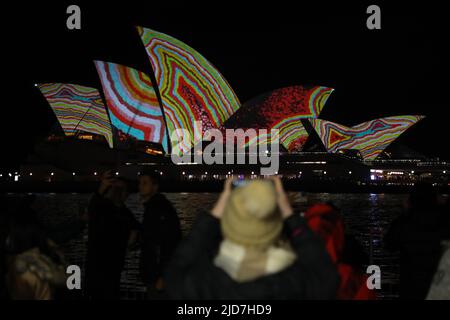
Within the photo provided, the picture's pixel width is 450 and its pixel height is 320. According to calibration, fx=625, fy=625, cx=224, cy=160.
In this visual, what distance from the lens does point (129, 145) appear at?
73.3 meters

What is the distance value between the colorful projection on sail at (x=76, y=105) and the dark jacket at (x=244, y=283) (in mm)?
52406

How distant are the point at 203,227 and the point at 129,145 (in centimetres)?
7211

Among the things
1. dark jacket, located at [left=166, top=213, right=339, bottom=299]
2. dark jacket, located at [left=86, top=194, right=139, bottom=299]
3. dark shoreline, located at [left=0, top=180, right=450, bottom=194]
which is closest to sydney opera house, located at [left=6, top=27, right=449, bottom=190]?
dark shoreline, located at [left=0, top=180, right=450, bottom=194]

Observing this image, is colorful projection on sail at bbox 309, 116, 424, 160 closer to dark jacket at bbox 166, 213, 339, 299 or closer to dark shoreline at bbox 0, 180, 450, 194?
dark shoreline at bbox 0, 180, 450, 194

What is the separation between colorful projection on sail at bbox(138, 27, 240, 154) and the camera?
35.7 m

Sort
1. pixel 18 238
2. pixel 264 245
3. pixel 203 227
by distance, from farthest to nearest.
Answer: pixel 18 238 < pixel 203 227 < pixel 264 245

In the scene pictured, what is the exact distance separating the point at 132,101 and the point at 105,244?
40803 mm

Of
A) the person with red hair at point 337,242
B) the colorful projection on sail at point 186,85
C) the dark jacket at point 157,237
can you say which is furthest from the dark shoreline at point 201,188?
the person with red hair at point 337,242

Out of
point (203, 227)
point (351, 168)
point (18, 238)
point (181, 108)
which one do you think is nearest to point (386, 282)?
point (18, 238)

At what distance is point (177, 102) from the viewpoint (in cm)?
3916

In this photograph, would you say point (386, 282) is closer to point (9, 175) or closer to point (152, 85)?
point (152, 85)

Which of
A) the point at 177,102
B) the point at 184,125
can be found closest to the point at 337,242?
the point at 177,102

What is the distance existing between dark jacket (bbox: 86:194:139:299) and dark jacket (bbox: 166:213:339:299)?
2237 millimetres

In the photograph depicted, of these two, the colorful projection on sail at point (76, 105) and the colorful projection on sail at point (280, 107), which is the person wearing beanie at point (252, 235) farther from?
the colorful projection on sail at point (76, 105)
